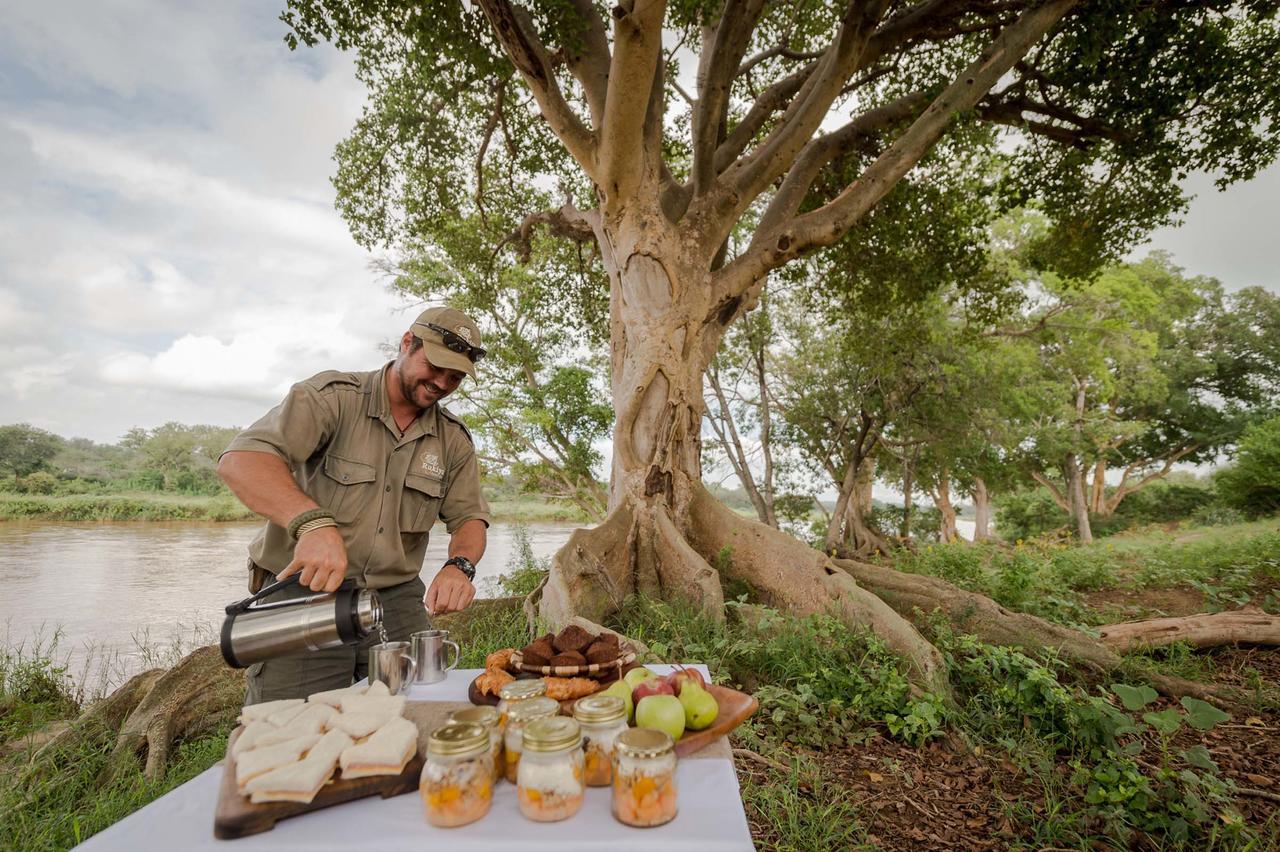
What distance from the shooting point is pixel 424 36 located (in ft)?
15.5

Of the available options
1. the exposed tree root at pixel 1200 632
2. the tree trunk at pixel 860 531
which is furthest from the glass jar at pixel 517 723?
the tree trunk at pixel 860 531

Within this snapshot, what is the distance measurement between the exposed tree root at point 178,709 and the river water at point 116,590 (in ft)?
6.57

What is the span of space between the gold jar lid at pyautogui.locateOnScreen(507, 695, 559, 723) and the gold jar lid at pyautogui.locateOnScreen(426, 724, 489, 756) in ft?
0.41

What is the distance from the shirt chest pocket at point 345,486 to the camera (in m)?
2.71

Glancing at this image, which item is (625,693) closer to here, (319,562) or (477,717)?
(477,717)

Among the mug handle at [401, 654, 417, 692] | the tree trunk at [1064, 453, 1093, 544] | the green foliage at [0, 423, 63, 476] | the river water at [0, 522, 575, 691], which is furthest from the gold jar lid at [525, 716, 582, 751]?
the green foliage at [0, 423, 63, 476]

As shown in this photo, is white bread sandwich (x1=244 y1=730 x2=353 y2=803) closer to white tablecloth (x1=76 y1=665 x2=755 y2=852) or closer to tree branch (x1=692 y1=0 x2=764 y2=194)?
white tablecloth (x1=76 y1=665 x2=755 y2=852)

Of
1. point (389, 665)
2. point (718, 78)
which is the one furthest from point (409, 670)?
point (718, 78)

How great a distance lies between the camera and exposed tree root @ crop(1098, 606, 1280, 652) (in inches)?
186

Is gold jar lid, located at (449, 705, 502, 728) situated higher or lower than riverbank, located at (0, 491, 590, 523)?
higher

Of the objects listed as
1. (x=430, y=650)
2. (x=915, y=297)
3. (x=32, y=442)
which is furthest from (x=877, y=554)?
(x=32, y=442)

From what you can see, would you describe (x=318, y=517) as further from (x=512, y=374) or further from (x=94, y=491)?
(x=94, y=491)

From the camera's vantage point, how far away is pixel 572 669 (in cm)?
177

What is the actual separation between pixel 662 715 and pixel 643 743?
279 mm
